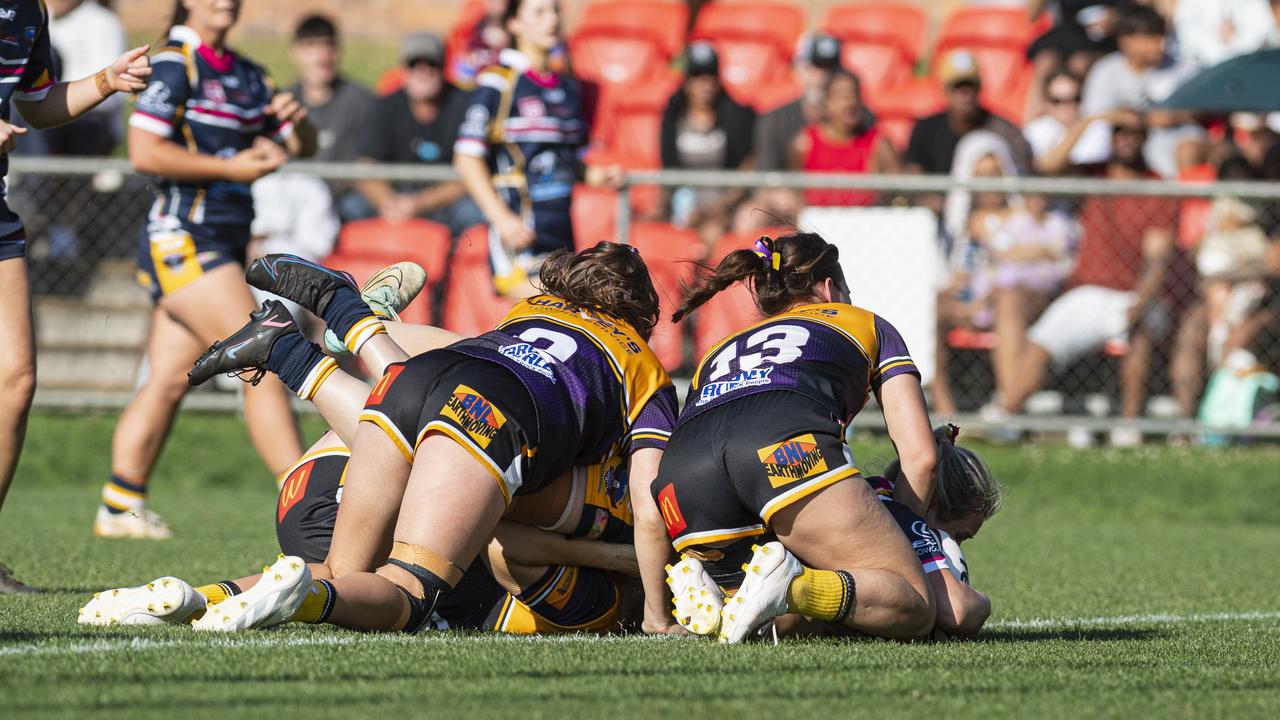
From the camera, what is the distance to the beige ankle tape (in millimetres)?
4305

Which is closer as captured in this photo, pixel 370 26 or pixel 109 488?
pixel 109 488

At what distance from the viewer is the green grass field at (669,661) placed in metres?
3.42

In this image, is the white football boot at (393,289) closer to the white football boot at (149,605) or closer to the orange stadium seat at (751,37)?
the white football boot at (149,605)

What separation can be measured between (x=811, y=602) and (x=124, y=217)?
764 cm

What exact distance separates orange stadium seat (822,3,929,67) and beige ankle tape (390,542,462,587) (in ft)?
39.4

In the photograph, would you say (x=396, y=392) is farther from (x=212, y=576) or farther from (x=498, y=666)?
(x=212, y=576)

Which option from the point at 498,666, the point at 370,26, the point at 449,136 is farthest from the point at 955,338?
the point at 370,26

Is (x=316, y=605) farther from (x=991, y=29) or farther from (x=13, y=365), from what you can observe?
(x=991, y=29)

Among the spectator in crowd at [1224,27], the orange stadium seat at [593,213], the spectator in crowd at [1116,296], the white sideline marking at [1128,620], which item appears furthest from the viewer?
the spectator in crowd at [1224,27]

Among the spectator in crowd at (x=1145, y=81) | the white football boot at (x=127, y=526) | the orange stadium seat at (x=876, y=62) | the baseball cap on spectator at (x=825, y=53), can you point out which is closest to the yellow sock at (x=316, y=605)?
the white football boot at (x=127, y=526)

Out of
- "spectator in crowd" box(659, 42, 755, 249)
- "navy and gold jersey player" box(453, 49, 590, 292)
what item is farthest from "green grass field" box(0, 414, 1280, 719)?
"spectator in crowd" box(659, 42, 755, 249)

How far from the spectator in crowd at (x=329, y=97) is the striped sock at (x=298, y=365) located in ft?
25.1

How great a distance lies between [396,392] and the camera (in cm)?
451

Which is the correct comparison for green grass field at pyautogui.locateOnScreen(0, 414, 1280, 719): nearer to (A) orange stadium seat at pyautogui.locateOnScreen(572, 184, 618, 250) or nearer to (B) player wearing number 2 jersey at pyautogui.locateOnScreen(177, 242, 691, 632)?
(B) player wearing number 2 jersey at pyautogui.locateOnScreen(177, 242, 691, 632)
